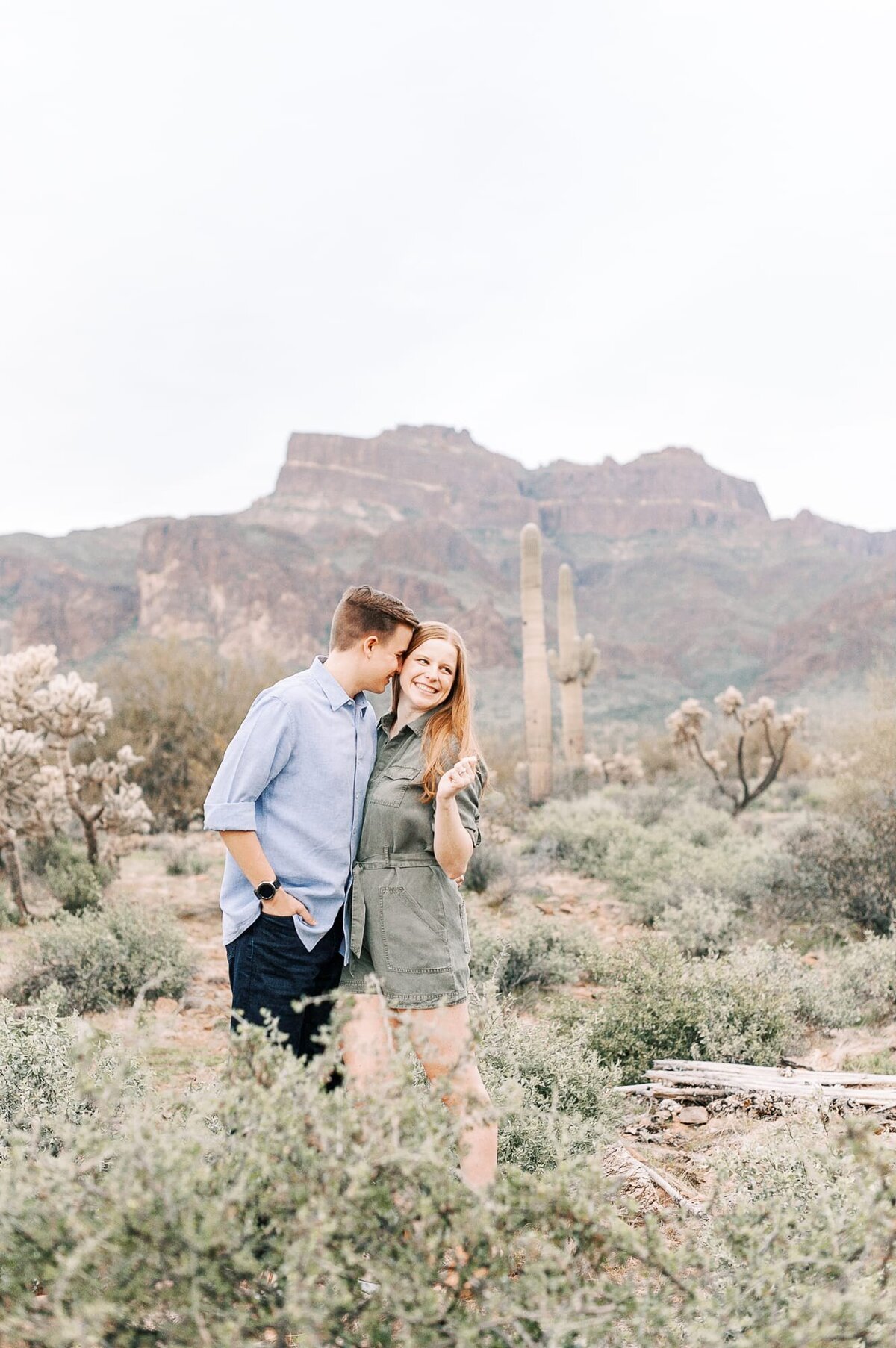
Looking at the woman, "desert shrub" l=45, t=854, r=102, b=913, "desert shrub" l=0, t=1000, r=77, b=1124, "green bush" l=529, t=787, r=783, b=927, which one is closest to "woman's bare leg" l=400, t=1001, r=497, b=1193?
the woman

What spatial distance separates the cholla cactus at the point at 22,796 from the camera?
714cm

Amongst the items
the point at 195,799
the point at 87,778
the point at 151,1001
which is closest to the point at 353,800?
the point at 151,1001

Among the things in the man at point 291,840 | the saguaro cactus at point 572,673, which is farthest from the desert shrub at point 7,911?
the saguaro cactus at point 572,673

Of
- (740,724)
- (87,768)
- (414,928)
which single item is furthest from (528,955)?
(740,724)

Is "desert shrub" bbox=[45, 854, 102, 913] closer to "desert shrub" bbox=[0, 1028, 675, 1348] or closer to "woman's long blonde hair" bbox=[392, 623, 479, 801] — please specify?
"woman's long blonde hair" bbox=[392, 623, 479, 801]

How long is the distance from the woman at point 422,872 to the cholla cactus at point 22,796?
5241 millimetres

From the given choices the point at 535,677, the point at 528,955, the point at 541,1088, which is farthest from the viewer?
the point at 535,677

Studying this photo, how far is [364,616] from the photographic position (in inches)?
114

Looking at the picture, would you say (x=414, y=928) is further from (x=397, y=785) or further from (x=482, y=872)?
(x=482, y=872)

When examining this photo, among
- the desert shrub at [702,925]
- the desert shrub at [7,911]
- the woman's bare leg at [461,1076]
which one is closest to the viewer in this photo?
the woman's bare leg at [461,1076]

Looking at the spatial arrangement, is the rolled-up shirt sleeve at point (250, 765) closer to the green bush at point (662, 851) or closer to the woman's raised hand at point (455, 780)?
the woman's raised hand at point (455, 780)

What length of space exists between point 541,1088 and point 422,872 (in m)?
1.64

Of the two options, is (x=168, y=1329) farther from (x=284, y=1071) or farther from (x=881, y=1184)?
(x=881, y=1184)

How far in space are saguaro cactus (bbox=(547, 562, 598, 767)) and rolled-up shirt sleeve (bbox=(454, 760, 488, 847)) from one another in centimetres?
1317
